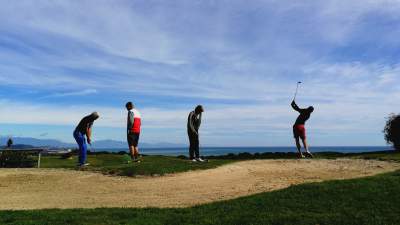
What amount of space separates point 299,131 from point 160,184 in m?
8.77

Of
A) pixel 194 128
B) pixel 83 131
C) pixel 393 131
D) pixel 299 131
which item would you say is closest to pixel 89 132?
pixel 83 131

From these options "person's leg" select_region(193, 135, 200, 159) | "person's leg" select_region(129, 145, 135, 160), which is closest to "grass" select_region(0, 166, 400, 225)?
"person's leg" select_region(193, 135, 200, 159)

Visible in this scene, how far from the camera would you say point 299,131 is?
23453mm

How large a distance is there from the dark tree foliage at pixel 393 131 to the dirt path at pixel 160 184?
18.9m

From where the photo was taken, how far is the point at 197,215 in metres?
12.2

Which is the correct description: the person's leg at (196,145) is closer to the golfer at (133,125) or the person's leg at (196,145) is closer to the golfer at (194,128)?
the golfer at (194,128)

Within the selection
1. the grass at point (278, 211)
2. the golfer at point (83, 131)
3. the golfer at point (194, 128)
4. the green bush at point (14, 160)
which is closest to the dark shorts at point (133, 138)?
the golfer at point (83, 131)

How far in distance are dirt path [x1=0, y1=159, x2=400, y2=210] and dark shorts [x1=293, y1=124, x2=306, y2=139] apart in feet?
7.73

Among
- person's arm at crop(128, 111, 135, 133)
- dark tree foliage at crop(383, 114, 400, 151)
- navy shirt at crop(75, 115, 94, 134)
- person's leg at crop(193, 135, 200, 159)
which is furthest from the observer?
dark tree foliage at crop(383, 114, 400, 151)

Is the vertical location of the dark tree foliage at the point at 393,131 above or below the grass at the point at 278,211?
above

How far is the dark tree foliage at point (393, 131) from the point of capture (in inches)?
1533

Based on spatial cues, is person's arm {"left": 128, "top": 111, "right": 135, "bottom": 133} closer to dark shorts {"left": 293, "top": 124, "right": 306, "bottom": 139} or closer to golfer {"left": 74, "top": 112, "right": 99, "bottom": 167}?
golfer {"left": 74, "top": 112, "right": 99, "bottom": 167}

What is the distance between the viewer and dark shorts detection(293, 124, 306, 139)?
23.5 m

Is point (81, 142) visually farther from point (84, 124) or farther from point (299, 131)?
point (299, 131)
